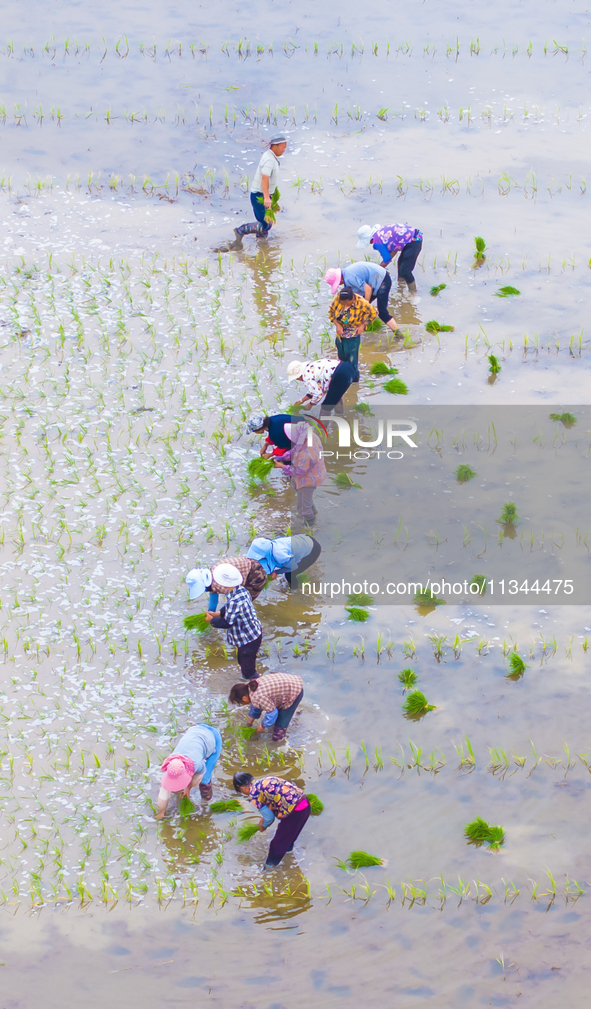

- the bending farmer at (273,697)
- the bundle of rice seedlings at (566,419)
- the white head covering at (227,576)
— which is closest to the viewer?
the bending farmer at (273,697)

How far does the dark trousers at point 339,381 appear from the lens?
8.08m

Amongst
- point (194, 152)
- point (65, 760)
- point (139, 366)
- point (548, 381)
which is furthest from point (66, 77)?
point (65, 760)

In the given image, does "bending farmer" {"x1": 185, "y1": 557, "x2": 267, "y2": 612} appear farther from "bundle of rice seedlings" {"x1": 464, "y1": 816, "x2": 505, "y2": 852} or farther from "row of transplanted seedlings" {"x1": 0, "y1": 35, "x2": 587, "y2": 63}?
"row of transplanted seedlings" {"x1": 0, "y1": 35, "x2": 587, "y2": 63}

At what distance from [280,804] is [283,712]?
866mm

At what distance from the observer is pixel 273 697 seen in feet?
19.5

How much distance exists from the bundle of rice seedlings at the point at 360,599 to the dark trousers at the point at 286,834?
2113 millimetres

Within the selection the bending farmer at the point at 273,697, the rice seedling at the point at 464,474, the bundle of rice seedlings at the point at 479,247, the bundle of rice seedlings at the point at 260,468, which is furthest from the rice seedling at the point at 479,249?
the bending farmer at the point at 273,697

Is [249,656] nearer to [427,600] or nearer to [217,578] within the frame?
[217,578]

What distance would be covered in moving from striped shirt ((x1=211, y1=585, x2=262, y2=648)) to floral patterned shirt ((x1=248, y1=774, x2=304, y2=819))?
1175mm

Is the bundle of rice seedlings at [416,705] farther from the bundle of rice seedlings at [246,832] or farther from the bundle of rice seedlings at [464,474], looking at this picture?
the bundle of rice seedlings at [464,474]

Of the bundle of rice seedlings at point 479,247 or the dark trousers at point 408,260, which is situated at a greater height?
the bundle of rice seedlings at point 479,247

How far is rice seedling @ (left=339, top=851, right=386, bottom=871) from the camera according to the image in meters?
5.41

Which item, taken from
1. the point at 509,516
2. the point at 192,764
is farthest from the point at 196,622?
the point at 509,516

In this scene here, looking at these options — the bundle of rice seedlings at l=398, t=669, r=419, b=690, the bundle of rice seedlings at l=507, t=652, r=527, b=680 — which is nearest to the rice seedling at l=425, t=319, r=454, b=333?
the bundle of rice seedlings at l=507, t=652, r=527, b=680
